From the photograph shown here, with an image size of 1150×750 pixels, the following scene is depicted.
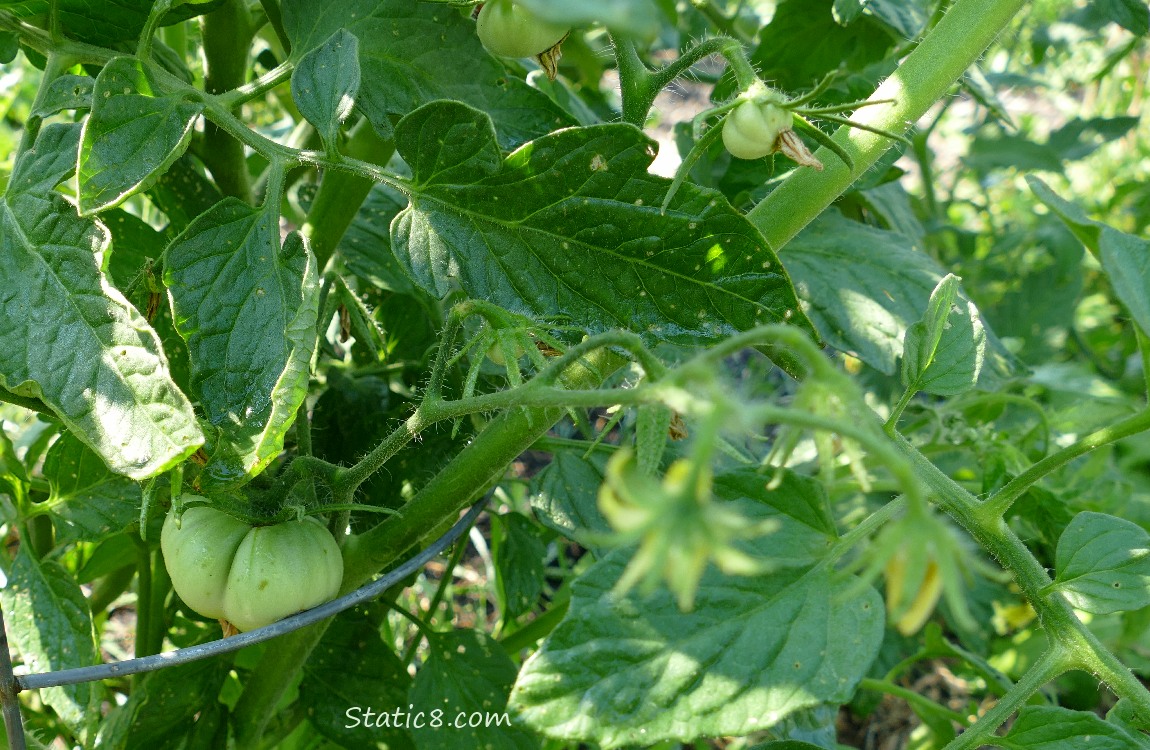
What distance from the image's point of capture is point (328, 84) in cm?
73

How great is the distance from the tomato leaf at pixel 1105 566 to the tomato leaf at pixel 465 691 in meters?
0.54

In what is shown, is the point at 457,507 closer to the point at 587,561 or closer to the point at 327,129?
the point at 327,129

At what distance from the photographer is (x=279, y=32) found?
976mm

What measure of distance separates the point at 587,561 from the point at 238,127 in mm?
976

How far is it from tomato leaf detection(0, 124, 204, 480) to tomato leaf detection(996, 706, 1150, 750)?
0.61 metres

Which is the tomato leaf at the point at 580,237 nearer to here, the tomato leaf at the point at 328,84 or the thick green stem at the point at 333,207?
the tomato leaf at the point at 328,84

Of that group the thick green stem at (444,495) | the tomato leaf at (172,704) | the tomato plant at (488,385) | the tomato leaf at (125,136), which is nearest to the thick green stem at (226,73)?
the tomato plant at (488,385)

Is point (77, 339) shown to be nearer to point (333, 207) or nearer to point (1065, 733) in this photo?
point (333, 207)

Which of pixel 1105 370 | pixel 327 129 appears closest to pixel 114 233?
pixel 327 129

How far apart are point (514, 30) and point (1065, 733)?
65cm

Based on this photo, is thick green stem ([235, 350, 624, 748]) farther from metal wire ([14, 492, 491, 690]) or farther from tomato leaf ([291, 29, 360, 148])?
tomato leaf ([291, 29, 360, 148])

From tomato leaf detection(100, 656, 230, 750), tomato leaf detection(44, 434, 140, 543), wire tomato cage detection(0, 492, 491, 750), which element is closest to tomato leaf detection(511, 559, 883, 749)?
wire tomato cage detection(0, 492, 491, 750)

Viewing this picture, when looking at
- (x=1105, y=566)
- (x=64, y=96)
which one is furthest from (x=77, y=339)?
(x=1105, y=566)

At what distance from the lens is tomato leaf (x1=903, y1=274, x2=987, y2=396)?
760mm
